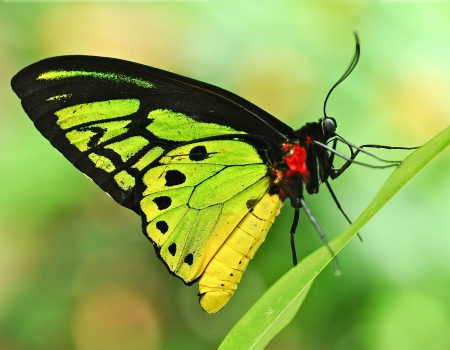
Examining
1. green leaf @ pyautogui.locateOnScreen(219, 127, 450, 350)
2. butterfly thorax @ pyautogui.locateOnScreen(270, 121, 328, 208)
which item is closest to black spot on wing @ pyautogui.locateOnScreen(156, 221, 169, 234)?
butterfly thorax @ pyautogui.locateOnScreen(270, 121, 328, 208)

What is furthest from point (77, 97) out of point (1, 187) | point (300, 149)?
point (1, 187)

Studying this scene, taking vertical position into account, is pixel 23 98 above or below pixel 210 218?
above

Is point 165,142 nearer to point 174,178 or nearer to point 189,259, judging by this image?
point 174,178

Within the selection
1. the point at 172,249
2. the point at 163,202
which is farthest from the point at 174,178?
the point at 172,249

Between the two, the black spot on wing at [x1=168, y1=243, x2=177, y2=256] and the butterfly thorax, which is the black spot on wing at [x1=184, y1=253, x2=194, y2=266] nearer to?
the black spot on wing at [x1=168, y1=243, x2=177, y2=256]

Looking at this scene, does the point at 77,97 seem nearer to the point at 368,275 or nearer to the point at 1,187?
the point at 1,187

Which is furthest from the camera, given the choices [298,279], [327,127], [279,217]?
[279,217]

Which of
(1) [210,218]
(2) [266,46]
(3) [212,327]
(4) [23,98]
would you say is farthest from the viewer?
(2) [266,46]
